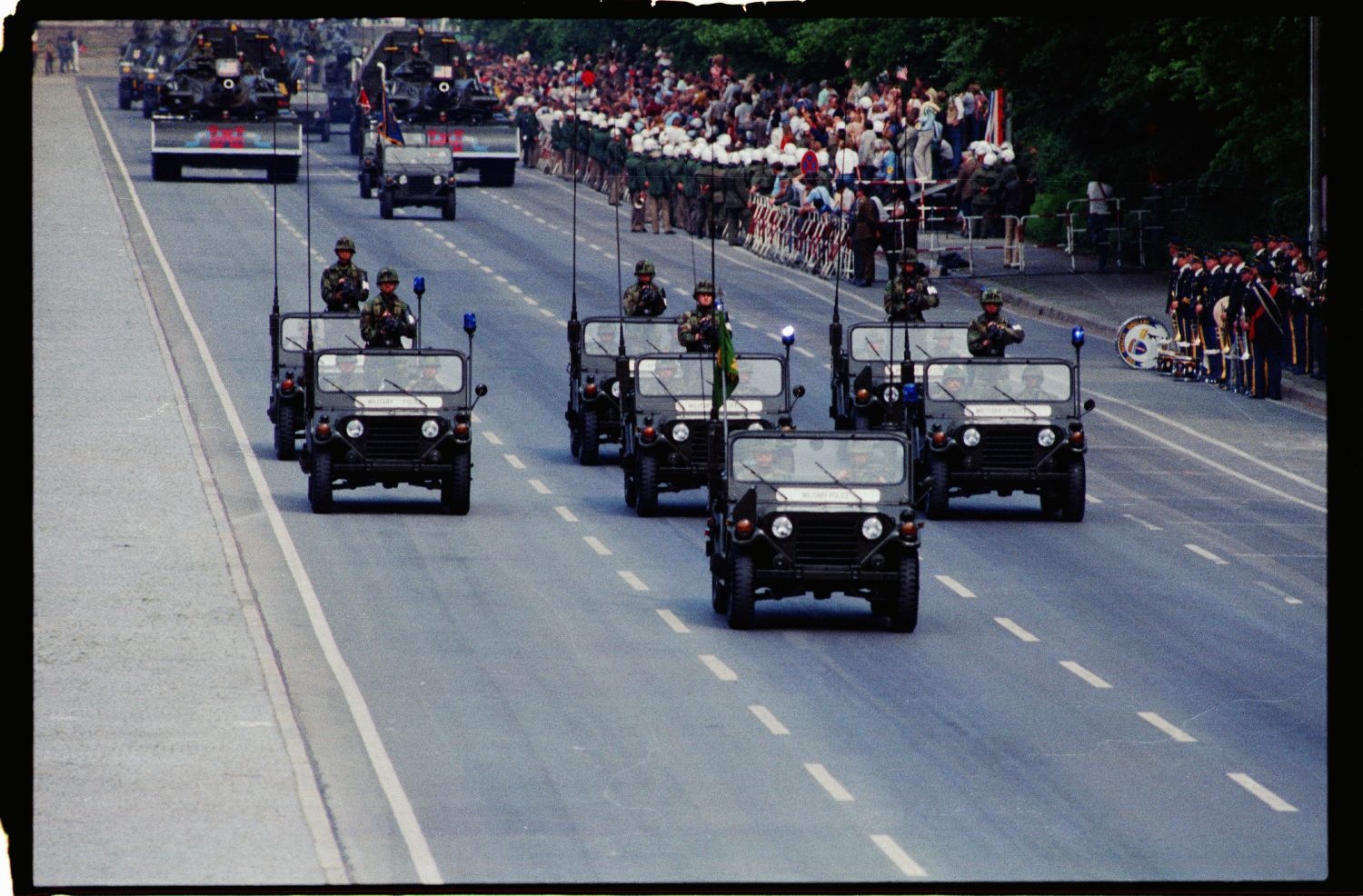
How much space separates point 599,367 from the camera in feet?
120

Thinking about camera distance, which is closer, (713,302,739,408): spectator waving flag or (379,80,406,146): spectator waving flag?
(713,302,739,408): spectator waving flag

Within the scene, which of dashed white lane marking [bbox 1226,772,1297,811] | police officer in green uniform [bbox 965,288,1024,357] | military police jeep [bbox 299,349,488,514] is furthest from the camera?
police officer in green uniform [bbox 965,288,1024,357]

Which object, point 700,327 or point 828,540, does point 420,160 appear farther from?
point 828,540

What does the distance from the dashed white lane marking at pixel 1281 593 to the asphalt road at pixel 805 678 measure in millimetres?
48

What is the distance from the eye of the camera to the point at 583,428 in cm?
3656

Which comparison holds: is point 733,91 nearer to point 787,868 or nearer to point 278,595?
point 278,595

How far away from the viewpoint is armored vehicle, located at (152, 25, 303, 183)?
72.2 metres

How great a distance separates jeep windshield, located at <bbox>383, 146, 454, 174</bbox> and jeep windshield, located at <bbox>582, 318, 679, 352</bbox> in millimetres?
29434

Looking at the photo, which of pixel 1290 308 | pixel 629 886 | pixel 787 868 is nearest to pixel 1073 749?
pixel 787 868

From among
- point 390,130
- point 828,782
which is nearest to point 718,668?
point 828,782

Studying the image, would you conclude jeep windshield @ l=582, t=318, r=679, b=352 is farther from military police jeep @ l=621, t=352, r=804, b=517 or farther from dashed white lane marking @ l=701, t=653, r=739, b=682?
dashed white lane marking @ l=701, t=653, r=739, b=682

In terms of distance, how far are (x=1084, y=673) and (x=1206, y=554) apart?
6456 mm

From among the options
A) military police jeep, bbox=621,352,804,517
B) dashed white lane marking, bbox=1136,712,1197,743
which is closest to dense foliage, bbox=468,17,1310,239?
military police jeep, bbox=621,352,804,517

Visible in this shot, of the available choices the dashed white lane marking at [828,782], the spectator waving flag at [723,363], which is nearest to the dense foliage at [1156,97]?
the spectator waving flag at [723,363]
